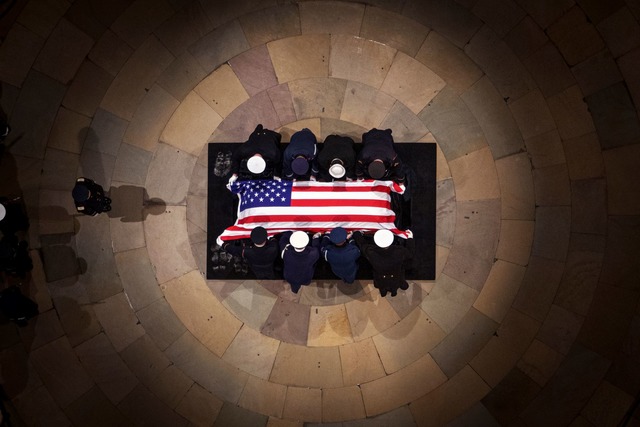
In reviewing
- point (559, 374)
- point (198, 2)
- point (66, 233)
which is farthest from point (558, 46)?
point (66, 233)

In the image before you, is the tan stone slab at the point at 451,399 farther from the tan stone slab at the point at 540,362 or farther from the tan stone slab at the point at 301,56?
the tan stone slab at the point at 301,56

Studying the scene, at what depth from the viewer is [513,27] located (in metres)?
7.76

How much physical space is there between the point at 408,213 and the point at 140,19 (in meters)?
7.16

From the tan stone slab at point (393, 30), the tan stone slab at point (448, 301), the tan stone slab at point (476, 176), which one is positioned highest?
the tan stone slab at point (393, 30)

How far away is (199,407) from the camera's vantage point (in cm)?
791

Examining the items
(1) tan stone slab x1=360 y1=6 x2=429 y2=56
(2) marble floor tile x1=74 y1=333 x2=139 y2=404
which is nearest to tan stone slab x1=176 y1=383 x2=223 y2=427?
(2) marble floor tile x1=74 y1=333 x2=139 y2=404

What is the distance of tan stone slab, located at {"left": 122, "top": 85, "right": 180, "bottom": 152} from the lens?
317 inches

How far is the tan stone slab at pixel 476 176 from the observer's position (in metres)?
7.80

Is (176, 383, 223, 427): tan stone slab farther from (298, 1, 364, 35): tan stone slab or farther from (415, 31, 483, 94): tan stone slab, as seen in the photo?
(415, 31, 483, 94): tan stone slab

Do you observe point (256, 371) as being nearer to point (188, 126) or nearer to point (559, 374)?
point (188, 126)

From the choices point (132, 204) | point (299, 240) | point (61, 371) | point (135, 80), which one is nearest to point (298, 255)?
point (299, 240)

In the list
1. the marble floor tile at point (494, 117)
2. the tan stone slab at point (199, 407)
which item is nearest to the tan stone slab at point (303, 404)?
the tan stone slab at point (199, 407)

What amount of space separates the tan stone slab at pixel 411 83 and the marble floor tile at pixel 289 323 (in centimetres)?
499

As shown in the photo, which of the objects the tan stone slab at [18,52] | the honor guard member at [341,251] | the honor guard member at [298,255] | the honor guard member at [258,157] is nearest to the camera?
the honor guard member at [341,251]
